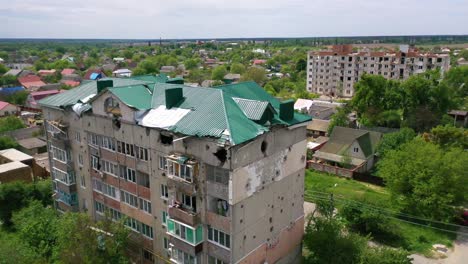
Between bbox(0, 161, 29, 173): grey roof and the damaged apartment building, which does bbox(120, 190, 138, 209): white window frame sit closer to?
the damaged apartment building

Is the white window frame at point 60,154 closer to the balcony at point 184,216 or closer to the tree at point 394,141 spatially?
the balcony at point 184,216

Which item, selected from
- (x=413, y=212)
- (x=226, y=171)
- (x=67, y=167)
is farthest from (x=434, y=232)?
(x=67, y=167)

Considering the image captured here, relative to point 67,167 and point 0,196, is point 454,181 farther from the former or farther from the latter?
point 0,196

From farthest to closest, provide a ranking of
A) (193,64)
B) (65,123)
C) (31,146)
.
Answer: (193,64) < (31,146) < (65,123)

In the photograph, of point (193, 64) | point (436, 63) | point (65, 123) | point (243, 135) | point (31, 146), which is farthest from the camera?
point (193, 64)

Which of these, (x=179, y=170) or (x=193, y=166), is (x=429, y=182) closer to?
(x=193, y=166)

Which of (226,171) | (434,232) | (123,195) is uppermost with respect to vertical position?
(226,171)
